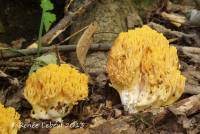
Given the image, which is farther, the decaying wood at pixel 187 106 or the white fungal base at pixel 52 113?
the white fungal base at pixel 52 113

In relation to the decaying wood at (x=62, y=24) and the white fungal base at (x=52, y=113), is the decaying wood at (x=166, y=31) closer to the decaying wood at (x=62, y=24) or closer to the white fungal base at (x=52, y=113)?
the decaying wood at (x=62, y=24)

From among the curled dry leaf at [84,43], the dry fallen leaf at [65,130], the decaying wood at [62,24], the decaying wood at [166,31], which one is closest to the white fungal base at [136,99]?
the dry fallen leaf at [65,130]

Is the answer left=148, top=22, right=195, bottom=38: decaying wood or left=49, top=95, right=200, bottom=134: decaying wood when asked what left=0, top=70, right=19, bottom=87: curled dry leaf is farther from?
left=148, top=22, right=195, bottom=38: decaying wood

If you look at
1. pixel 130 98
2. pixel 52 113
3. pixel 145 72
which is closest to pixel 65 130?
pixel 52 113

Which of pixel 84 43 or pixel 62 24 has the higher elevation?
pixel 62 24

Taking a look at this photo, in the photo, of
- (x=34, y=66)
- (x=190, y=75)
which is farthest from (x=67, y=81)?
(x=190, y=75)

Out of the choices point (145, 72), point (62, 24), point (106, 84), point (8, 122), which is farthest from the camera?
point (62, 24)

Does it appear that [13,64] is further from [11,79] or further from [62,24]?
[62,24]

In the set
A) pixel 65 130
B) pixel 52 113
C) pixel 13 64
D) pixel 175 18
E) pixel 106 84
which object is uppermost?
pixel 175 18
